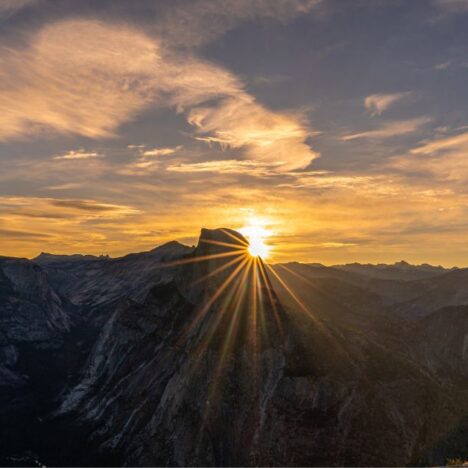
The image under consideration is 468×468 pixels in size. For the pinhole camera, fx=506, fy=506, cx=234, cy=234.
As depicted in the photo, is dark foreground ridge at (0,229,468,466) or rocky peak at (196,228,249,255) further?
rocky peak at (196,228,249,255)

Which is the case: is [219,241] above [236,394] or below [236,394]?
above

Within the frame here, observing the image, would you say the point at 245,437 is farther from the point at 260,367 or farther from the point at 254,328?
the point at 254,328

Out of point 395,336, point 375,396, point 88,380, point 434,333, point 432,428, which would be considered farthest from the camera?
point 434,333

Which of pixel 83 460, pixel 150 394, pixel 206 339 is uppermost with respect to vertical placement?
pixel 206 339

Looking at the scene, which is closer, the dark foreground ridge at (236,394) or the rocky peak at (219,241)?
the dark foreground ridge at (236,394)

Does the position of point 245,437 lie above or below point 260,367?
below

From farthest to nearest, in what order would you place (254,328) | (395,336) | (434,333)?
1. (434,333)
2. (395,336)
3. (254,328)

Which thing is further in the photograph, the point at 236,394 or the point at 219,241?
the point at 219,241

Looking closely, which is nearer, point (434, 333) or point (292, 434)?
point (292, 434)

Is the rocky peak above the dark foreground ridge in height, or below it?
above

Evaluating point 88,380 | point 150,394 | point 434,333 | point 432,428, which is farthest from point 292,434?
point 434,333

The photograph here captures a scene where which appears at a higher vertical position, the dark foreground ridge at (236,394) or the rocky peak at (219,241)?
the rocky peak at (219,241)
